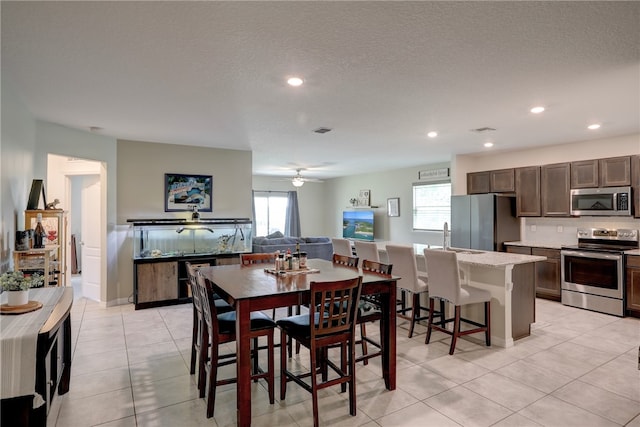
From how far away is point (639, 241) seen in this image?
16.3 feet

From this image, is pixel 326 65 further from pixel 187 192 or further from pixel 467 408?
pixel 187 192

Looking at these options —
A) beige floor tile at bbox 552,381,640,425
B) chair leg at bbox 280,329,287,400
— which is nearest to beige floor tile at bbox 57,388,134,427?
chair leg at bbox 280,329,287,400

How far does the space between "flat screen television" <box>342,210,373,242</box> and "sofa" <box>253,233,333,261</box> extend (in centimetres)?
219

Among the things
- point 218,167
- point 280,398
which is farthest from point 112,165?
point 280,398

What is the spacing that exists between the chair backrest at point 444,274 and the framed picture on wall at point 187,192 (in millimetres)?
3901

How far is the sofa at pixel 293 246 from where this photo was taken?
675cm

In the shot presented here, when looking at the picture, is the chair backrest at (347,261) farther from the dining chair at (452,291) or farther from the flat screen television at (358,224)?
the flat screen television at (358,224)

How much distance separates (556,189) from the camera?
5.65m

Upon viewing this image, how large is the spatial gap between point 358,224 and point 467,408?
743cm

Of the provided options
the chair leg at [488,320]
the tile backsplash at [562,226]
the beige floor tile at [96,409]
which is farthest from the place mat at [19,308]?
the tile backsplash at [562,226]

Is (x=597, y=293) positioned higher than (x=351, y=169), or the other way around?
(x=351, y=169)

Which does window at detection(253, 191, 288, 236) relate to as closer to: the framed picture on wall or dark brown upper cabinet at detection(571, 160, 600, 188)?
the framed picture on wall

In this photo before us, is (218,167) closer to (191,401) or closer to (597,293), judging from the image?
(191,401)

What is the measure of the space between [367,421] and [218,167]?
4.83 meters
